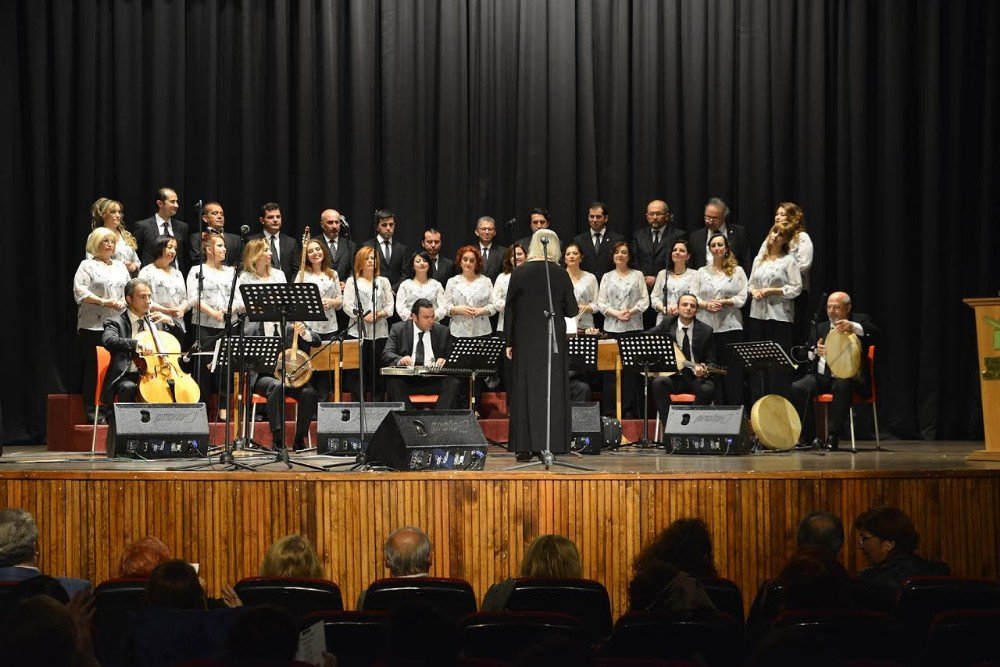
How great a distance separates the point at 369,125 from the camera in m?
12.1

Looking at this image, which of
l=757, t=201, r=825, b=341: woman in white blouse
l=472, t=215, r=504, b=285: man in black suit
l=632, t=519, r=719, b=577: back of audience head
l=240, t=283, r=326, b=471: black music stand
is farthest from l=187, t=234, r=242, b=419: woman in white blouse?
l=632, t=519, r=719, b=577: back of audience head

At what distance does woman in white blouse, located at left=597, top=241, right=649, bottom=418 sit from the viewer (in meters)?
10.6

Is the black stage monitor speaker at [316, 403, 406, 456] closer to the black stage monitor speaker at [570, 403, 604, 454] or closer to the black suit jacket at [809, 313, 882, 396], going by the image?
the black stage monitor speaker at [570, 403, 604, 454]

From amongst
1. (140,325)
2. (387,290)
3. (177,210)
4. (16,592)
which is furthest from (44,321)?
(16,592)

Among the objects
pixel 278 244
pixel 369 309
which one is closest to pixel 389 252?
pixel 369 309

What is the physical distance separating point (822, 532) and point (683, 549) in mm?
803

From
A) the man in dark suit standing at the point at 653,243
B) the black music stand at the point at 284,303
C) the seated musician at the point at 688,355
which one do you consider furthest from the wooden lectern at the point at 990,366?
the black music stand at the point at 284,303

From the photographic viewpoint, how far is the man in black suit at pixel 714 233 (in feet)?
35.9

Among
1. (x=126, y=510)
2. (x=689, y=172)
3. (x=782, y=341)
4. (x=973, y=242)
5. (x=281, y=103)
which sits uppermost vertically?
(x=281, y=103)

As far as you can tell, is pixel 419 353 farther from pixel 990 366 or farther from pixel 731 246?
pixel 990 366

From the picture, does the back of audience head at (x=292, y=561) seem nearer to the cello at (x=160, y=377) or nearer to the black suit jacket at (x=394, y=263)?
the cello at (x=160, y=377)

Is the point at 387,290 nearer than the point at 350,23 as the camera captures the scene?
Yes

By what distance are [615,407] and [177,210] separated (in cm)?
A: 455

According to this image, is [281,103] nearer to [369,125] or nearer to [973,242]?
[369,125]
